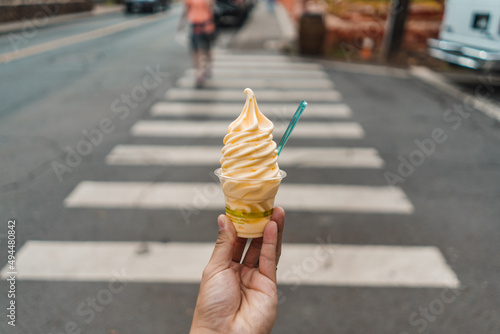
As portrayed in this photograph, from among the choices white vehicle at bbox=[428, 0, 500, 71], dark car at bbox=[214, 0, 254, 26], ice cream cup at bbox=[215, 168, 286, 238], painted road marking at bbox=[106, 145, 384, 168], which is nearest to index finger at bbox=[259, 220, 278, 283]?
ice cream cup at bbox=[215, 168, 286, 238]

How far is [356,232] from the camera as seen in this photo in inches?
177

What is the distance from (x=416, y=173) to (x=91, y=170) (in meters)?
4.63

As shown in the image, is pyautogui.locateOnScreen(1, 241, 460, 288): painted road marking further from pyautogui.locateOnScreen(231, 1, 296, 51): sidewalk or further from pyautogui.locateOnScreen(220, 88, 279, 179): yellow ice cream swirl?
pyautogui.locateOnScreen(231, 1, 296, 51): sidewalk

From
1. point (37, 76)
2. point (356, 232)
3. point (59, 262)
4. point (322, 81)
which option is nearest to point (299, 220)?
point (356, 232)

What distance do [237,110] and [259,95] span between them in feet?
4.03

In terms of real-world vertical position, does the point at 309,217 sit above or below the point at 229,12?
below

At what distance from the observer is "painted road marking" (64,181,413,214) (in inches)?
196

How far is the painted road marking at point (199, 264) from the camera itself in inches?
148

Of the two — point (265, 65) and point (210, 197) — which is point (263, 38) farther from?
point (210, 197)

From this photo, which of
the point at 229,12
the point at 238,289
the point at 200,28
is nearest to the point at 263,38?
the point at 229,12

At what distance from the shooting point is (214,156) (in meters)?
6.48

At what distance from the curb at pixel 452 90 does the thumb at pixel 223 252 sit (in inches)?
Answer: 308

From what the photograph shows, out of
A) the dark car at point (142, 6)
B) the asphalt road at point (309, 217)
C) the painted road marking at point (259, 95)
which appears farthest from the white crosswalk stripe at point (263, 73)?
the dark car at point (142, 6)

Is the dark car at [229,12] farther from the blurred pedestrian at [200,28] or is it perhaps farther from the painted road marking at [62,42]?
the blurred pedestrian at [200,28]
